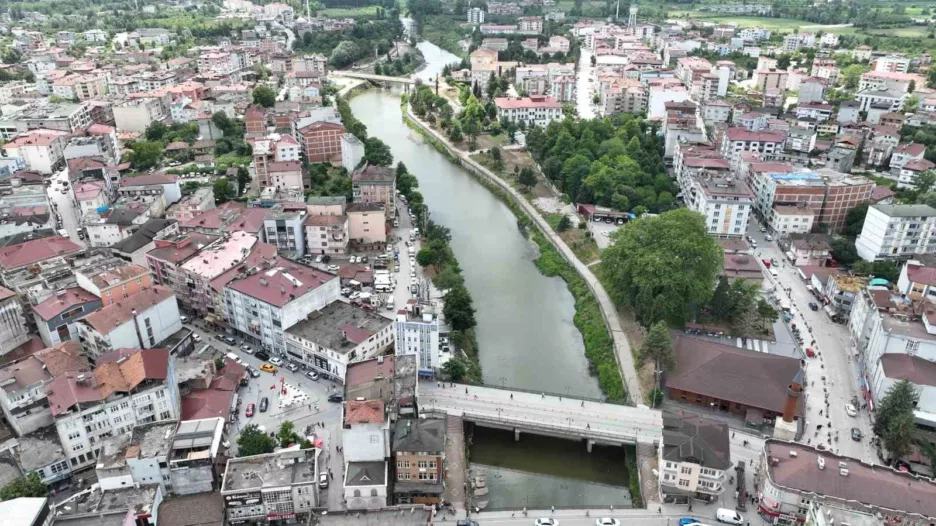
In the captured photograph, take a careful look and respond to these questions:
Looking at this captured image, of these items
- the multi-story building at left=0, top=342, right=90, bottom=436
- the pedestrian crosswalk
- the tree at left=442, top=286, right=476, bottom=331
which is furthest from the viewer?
the tree at left=442, top=286, right=476, bottom=331

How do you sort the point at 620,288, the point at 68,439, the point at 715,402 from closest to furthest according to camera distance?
the point at 68,439
the point at 715,402
the point at 620,288

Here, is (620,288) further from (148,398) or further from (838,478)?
(148,398)

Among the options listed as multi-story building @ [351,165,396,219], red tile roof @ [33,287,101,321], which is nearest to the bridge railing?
red tile roof @ [33,287,101,321]

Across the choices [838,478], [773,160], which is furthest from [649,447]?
[773,160]

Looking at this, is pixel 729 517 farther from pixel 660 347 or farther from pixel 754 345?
pixel 754 345

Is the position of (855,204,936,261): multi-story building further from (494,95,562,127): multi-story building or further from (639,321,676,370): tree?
(494,95,562,127): multi-story building

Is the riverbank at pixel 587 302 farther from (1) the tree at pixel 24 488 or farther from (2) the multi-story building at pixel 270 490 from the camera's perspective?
(1) the tree at pixel 24 488

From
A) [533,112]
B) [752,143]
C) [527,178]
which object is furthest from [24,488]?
[533,112]
